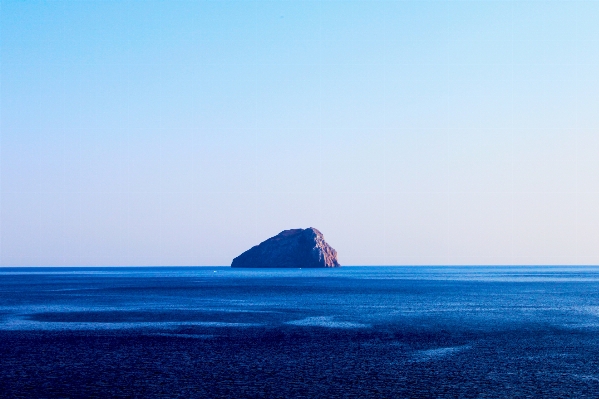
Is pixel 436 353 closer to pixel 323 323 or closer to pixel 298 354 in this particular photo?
pixel 298 354

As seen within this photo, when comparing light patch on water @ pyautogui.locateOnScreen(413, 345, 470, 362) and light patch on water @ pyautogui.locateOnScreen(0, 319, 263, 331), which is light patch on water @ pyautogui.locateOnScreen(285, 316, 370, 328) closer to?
light patch on water @ pyautogui.locateOnScreen(0, 319, 263, 331)

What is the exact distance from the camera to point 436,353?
4162cm

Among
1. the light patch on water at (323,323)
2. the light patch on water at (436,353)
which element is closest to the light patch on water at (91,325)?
the light patch on water at (323,323)

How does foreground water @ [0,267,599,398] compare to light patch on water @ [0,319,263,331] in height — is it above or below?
below

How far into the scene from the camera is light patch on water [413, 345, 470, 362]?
130 ft

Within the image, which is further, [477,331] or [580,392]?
A: [477,331]

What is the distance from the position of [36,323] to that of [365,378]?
37740 mm

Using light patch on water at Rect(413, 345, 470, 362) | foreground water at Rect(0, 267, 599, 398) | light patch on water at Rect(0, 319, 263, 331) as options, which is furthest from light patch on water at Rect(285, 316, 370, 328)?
light patch on water at Rect(413, 345, 470, 362)

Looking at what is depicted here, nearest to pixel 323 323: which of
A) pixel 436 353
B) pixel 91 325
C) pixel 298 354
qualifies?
pixel 298 354

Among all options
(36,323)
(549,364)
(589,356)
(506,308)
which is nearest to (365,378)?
(549,364)

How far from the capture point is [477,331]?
54312 millimetres

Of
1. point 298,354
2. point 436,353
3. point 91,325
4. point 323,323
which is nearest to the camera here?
point 298,354

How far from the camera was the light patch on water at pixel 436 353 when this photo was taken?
39.6 m

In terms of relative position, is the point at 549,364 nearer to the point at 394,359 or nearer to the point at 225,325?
the point at 394,359
